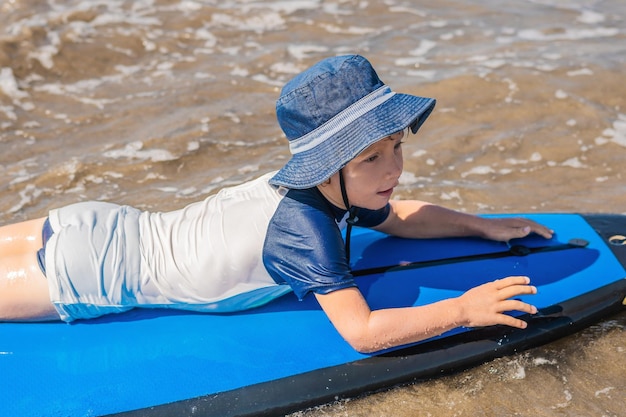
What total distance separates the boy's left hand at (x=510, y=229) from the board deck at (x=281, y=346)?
0.07m

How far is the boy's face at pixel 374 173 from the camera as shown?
2.42m

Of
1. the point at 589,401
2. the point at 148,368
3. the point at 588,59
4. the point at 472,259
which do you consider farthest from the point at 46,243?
the point at 588,59

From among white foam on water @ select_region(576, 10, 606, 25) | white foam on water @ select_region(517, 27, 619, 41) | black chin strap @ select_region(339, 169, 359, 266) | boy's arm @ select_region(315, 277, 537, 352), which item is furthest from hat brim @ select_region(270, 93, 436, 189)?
white foam on water @ select_region(576, 10, 606, 25)

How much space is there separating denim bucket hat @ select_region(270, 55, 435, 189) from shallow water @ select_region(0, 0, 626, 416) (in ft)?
2.96

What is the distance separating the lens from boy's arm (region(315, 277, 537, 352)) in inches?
97.4

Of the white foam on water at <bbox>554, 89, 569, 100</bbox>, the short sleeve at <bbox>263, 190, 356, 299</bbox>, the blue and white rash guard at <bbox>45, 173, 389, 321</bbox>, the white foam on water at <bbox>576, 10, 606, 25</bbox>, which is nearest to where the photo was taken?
the short sleeve at <bbox>263, 190, 356, 299</bbox>

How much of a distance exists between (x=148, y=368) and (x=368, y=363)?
778 millimetres

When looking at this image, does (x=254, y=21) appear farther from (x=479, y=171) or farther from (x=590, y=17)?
(x=479, y=171)

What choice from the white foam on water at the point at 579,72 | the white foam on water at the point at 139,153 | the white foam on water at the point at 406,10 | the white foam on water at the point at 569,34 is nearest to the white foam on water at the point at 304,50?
the white foam on water at the point at 406,10

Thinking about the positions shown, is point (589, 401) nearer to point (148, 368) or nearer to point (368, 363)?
point (368, 363)

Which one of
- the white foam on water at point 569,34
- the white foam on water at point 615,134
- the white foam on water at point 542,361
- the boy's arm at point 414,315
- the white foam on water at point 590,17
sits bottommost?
the white foam on water at point 615,134

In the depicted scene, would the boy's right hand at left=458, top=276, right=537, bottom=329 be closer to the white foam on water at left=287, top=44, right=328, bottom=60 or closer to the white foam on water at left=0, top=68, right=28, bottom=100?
the white foam on water at left=287, top=44, right=328, bottom=60

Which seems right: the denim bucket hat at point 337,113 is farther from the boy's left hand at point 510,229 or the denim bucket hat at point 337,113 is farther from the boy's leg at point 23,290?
the boy's leg at point 23,290

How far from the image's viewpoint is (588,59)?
5840 mm
